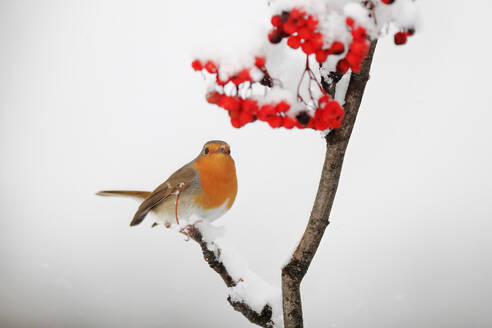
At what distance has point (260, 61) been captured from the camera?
100 centimetres

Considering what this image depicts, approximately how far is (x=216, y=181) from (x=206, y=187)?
43 mm

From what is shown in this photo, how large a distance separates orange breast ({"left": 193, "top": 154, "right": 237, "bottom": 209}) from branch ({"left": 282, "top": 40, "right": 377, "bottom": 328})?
19.5 inches

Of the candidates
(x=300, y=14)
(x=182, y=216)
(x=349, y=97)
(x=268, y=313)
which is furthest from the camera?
(x=182, y=216)

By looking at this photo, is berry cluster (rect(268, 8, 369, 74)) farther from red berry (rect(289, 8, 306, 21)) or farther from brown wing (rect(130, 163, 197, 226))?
brown wing (rect(130, 163, 197, 226))

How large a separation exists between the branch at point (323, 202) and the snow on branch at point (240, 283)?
0.14 m

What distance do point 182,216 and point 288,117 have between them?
924 millimetres

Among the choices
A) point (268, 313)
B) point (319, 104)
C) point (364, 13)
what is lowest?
point (268, 313)

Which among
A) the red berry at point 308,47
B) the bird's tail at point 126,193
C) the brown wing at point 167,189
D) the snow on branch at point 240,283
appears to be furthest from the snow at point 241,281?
the red berry at point 308,47

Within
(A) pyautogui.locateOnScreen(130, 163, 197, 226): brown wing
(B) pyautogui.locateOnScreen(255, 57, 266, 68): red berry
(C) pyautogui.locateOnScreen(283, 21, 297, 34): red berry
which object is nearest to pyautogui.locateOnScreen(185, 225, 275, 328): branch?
(A) pyautogui.locateOnScreen(130, 163, 197, 226): brown wing

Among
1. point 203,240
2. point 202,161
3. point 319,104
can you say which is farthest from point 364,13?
point 202,161

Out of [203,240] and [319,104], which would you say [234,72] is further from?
[203,240]

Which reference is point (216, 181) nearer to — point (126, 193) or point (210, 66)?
point (126, 193)

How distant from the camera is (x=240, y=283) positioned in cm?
155

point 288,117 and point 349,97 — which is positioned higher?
point 349,97
